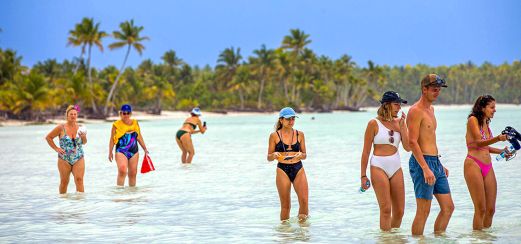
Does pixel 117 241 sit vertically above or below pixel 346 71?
below

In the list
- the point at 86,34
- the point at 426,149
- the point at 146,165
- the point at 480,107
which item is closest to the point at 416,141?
the point at 426,149

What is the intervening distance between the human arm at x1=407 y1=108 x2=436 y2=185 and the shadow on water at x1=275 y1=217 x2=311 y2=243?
2.05 m

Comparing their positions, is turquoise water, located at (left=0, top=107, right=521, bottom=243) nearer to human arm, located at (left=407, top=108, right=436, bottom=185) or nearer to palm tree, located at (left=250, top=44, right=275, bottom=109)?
human arm, located at (left=407, top=108, right=436, bottom=185)

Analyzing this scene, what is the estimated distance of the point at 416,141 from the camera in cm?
681

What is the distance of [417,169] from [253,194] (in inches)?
246

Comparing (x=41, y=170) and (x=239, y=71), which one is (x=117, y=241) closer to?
(x=41, y=170)

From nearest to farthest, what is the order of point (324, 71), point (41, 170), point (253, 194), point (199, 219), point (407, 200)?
point (199, 219)
point (407, 200)
point (253, 194)
point (41, 170)
point (324, 71)

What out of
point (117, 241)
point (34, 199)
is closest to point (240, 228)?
point (117, 241)

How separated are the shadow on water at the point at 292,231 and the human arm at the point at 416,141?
6.71 feet

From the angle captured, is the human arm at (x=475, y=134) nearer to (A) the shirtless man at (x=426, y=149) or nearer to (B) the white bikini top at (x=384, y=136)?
(A) the shirtless man at (x=426, y=149)

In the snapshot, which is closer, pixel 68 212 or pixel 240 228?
pixel 240 228

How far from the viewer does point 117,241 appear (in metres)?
8.39

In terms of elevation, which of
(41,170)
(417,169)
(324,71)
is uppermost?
(324,71)

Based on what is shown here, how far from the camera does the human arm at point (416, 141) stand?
6789 mm
